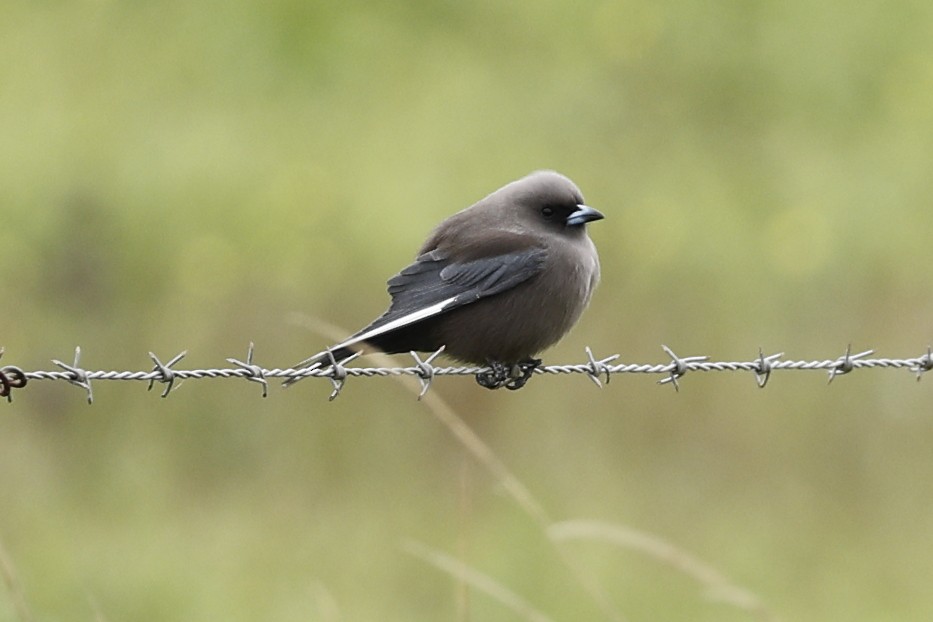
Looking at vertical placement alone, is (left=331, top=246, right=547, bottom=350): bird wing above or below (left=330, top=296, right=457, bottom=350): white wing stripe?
above

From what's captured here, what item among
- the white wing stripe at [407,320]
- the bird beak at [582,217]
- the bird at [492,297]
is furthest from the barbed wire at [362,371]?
the bird beak at [582,217]

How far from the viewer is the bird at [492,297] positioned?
608 cm

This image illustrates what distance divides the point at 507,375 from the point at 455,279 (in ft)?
1.51

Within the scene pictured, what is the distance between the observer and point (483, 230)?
6.36 meters

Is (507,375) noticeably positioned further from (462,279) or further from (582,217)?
(582,217)

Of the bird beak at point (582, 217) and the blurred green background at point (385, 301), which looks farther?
the blurred green background at point (385, 301)

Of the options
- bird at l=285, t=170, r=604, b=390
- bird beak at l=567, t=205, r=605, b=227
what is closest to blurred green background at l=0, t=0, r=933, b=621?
bird at l=285, t=170, r=604, b=390

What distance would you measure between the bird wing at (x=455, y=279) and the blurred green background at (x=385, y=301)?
1.19m

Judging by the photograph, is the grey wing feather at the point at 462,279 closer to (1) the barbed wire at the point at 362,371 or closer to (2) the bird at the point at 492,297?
(2) the bird at the point at 492,297

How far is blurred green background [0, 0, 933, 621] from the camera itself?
8.58m

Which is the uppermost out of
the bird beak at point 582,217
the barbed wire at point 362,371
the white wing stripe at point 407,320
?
the bird beak at point 582,217

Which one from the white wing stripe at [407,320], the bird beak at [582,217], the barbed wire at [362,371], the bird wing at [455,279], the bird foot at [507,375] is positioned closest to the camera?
the barbed wire at [362,371]

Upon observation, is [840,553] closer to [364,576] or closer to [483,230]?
[364,576]

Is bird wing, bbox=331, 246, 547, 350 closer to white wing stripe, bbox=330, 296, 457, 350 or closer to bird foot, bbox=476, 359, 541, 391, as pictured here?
white wing stripe, bbox=330, 296, 457, 350
